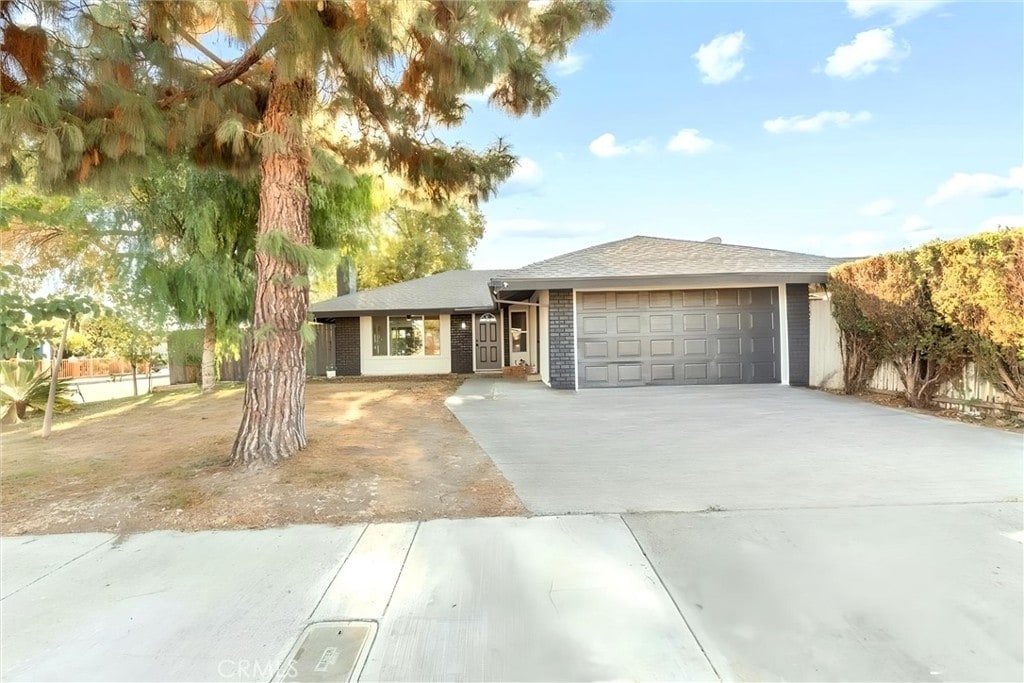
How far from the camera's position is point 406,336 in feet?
61.1

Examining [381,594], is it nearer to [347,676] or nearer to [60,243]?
[347,676]

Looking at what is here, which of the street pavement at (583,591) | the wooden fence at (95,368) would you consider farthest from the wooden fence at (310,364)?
the street pavement at (583,591)

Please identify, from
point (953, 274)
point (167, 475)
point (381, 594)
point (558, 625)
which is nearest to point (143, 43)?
point (167, 475)

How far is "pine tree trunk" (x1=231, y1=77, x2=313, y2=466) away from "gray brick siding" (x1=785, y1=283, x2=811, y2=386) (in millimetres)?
10566

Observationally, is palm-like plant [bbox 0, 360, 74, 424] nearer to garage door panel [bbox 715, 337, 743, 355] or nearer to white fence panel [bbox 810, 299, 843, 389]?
garage door panel [bbox 715, 337, 743, 355]

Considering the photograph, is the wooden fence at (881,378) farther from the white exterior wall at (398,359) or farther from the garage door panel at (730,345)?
the white exterior wall at (398,359)

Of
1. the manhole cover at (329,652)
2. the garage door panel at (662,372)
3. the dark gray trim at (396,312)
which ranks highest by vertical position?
the dark gray trim at (396,312)

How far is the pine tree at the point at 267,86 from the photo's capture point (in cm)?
484

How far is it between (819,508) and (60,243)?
16.3m

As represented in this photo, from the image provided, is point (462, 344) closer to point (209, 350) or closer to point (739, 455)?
point (209, 350)

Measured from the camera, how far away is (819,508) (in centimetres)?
401

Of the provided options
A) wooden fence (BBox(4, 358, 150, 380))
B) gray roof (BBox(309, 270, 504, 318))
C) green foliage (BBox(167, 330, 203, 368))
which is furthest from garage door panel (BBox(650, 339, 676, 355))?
wooden fence (BBox(4, 358, 150, 380))

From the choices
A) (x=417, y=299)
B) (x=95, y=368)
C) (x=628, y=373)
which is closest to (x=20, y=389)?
(x=417, y=299)

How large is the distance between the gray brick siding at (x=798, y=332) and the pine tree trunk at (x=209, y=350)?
1414 cm
